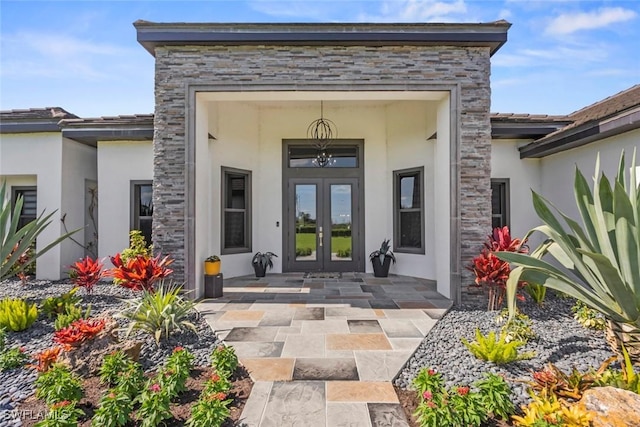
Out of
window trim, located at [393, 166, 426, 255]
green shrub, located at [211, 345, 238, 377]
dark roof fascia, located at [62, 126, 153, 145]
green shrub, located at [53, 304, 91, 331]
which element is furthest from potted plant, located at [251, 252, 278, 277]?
green shrub, located at [211, 345, 238, 377]

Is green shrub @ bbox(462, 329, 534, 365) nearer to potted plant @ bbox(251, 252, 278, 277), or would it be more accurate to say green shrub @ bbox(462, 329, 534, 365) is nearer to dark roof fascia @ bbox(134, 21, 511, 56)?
dark roof fascia @ bbox(134, 21, 511, 56)

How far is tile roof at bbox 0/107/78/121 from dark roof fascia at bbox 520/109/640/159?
34.0 feet

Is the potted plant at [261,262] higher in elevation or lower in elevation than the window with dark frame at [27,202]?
lower

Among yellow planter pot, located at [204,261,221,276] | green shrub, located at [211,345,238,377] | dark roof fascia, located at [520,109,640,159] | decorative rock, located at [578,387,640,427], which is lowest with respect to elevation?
green shrub, located at [211,345,238,377]

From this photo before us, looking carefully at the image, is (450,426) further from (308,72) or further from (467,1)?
(467,1)

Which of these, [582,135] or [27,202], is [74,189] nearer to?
[27,202]

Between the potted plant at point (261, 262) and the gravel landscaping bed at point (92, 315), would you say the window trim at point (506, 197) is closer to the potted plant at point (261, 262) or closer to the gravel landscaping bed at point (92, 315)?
the potted plant at point (261, 262)

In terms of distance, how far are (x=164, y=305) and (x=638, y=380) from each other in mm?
4661

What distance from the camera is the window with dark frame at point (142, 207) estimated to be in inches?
295

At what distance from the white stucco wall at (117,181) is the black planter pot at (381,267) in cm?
580

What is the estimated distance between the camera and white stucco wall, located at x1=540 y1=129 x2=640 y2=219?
497cm

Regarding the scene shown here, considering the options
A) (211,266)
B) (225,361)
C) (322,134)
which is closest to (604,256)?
(225,361)

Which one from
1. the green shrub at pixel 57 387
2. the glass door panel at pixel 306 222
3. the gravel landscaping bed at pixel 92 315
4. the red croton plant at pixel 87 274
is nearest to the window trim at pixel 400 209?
the glass door panel at pixel 306 222

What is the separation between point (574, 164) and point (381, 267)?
4355 mm
